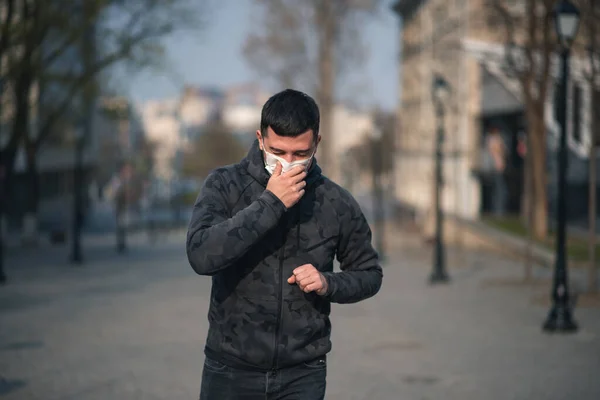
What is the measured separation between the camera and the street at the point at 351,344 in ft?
27.9

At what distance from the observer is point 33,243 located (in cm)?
3281

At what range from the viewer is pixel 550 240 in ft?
88.1

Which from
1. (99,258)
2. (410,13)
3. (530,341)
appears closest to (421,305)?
(530,341)

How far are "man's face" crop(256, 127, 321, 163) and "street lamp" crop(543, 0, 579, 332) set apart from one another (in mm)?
9025

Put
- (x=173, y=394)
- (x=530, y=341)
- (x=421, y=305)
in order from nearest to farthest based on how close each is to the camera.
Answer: (x=173, y=394) < (x=530, y=341) < (x=421, y=305)

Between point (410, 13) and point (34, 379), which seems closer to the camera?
point (34, 379)

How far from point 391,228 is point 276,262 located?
4068 centimetres

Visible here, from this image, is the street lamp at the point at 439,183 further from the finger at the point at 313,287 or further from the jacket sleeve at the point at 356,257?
the finger at the point at 313,287

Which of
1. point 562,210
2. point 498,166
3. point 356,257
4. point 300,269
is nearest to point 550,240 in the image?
point 562,210

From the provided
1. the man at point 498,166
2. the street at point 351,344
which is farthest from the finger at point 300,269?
the man at point 498,166

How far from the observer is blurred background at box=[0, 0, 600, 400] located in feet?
31.4

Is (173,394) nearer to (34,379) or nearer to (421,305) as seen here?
(34,379)

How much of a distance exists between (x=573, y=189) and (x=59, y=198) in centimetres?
3636

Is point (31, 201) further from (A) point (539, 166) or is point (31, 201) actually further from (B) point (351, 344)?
(B) point (351, 344)
